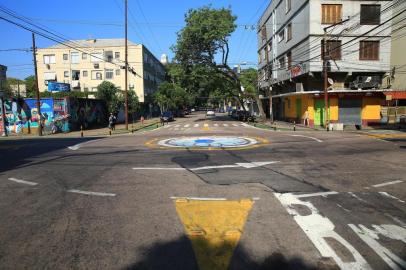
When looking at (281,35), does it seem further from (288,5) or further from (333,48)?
(333,48)

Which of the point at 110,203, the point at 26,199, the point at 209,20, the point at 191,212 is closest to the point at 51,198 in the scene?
the point at 26,199

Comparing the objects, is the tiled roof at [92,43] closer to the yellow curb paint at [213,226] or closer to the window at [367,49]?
the window at [367,49]

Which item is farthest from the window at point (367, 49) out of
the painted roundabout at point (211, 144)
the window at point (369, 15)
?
the painted roundabout at point (211, 144)

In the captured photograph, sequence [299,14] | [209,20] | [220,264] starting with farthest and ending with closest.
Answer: [209,20] → [299,14] → [220,264]

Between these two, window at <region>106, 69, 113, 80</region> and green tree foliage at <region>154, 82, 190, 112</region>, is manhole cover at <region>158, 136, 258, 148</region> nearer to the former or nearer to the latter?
window at <region>106, 69, 113, 80</region>

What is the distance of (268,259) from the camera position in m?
5.19

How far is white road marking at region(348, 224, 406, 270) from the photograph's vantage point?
5.06 metres

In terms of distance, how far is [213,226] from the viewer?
258 inches

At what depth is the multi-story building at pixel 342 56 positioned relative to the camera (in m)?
34.8

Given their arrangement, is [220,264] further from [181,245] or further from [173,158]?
[173,158]

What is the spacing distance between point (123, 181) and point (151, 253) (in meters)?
5.29

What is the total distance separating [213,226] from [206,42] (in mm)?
45430

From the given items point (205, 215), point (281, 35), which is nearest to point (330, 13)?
point (281, 35)

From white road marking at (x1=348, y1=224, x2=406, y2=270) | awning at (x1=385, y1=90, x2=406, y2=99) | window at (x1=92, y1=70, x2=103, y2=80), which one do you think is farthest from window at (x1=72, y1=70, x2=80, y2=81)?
white road marking at (x1=348, y1=224, x2=406, y2=270)
